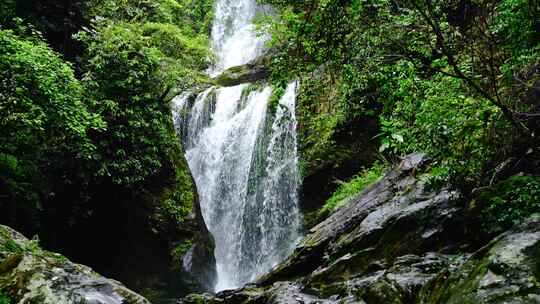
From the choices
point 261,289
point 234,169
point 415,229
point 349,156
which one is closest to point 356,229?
point 415,229

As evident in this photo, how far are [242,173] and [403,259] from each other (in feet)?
37.1

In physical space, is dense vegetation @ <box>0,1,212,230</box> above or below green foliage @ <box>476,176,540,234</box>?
above

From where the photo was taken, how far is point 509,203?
471 cm

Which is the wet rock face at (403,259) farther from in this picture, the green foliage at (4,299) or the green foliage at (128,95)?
the green foliage at (128,95)

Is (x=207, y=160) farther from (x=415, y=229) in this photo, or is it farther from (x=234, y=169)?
(x=415, y=229)

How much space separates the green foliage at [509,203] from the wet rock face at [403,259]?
0.42m

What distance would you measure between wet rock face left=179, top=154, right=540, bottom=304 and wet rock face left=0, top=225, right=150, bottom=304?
2.43m

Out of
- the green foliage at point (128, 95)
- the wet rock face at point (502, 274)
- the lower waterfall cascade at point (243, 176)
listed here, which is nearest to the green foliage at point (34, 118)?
the green foliage at point (128, 95)

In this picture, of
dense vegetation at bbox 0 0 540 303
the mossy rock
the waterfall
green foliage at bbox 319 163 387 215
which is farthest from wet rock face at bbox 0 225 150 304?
the mossy rock

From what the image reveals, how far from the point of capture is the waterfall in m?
15.0

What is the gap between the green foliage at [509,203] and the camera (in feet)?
14.3

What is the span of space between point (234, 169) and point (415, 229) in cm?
1120

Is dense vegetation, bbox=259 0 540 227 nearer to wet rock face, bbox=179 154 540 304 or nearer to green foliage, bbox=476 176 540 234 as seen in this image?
green foliage, bbox=476 176 540 234

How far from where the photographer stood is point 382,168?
11727 millimetres
